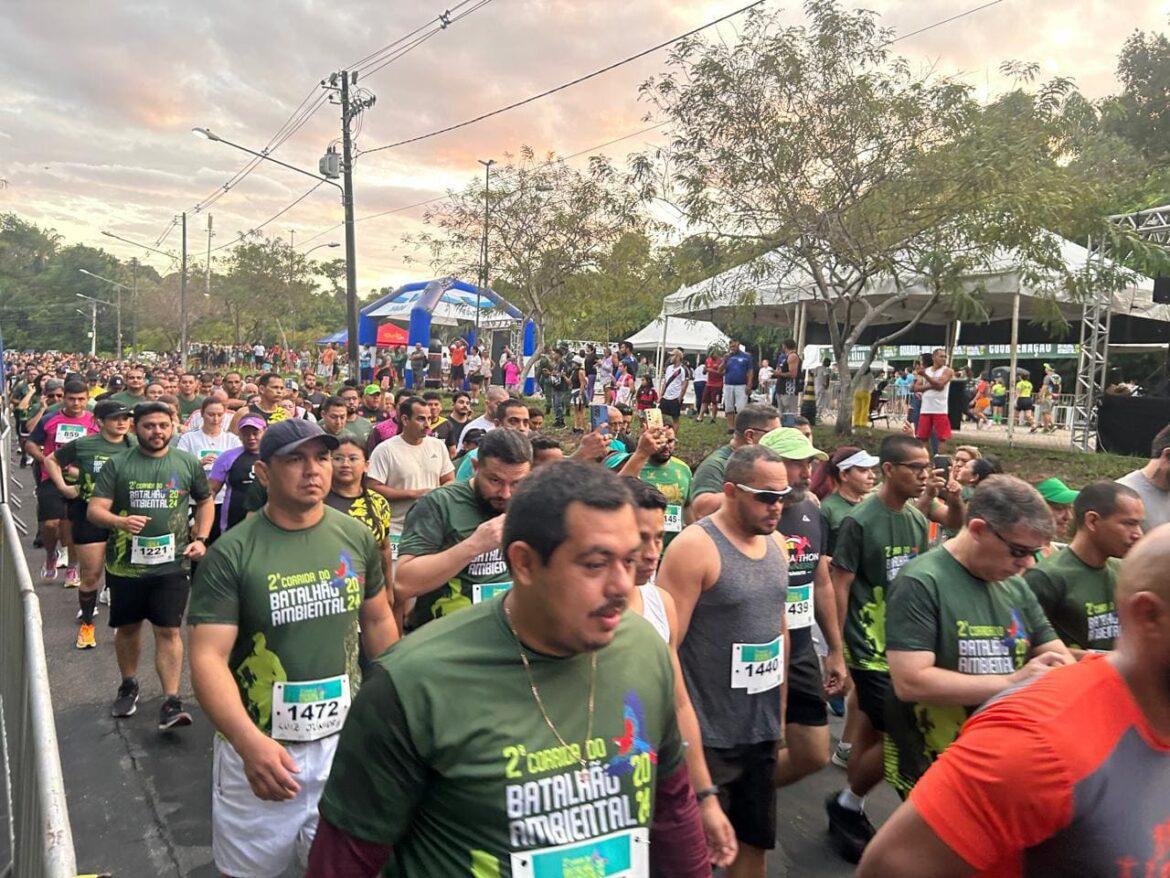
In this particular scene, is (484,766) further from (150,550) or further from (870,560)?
(150,550)

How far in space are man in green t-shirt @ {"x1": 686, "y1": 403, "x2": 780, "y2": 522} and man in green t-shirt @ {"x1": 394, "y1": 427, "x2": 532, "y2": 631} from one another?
1036mm

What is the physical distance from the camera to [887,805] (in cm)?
452

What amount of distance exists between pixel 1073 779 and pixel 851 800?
2.85 metres

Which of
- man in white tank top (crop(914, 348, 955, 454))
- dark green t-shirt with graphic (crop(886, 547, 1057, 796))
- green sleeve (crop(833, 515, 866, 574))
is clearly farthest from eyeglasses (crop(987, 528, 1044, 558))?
man in white tank top (crop(914, 348, 955, 454))

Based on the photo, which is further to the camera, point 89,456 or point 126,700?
point 89,456

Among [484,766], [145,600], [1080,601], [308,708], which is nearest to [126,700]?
[145,600]

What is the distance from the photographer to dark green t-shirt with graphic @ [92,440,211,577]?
17.3 feet

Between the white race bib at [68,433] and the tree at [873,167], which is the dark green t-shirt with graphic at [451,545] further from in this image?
the tree at [873,167]

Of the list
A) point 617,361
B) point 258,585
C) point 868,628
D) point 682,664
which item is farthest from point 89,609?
point 617,361

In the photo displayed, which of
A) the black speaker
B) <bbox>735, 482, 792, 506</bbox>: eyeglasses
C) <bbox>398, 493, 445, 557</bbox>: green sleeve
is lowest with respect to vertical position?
<bbox>398, 493, 445, 557</bbox>: green sleeve

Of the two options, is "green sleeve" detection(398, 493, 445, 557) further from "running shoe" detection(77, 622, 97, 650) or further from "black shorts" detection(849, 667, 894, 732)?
"running shoe" detection(77, 622, 97, 650)

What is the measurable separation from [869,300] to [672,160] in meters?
4.84

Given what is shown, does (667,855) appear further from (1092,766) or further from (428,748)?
(1092,766)

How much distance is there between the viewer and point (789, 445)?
175 inches
